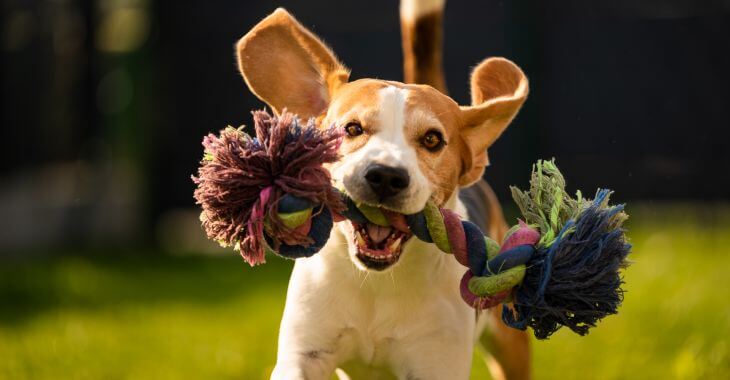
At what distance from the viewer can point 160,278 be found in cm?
798

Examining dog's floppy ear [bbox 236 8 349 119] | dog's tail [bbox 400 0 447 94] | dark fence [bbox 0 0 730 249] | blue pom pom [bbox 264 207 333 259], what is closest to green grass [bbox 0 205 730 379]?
dark fence [bbox 0 0 730 249]

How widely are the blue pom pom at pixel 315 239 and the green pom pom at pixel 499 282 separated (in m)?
0.43

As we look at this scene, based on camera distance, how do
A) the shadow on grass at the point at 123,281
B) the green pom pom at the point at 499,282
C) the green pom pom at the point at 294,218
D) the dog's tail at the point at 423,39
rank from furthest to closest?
the shadow on grass at the point at 123,281 → the dog's tail at the point at 423,39 → the green pom pom at the point at 499,282 → the green pom pom at the point at 294,218

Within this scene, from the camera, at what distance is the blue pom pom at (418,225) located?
10.7ft

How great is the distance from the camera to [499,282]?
3.13 metres

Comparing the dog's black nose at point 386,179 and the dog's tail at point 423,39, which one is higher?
the dog's tail at point 423,39

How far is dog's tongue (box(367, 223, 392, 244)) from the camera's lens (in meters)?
3.31

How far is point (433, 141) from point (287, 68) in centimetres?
62

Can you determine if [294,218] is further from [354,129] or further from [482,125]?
[482,125]

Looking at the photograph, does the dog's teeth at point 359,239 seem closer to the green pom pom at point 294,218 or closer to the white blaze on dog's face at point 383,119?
the white blaze on dog's face at point 383,119

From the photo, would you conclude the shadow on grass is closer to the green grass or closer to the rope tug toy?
the green grass

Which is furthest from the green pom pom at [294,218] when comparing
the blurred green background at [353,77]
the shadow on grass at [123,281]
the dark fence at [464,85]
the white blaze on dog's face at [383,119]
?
the dark fence at [464,85]

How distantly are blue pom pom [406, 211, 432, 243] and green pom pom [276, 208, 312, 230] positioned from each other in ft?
1.15

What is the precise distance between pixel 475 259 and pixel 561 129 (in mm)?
6781
